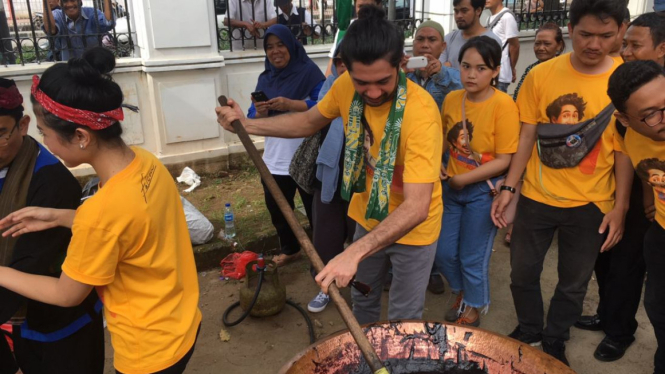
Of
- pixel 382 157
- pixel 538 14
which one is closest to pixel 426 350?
pixel 382 157

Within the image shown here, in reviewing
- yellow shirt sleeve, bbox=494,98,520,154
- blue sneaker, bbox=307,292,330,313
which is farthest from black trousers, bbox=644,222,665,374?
blue sneaker, bbox=307,292,330,313

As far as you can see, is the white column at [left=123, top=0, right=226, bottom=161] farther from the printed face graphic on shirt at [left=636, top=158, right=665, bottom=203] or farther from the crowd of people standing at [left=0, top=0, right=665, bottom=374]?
the printed face graphic on shirt at [left=636, top=158, right=665, bottom=203]

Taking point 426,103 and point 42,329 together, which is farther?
point 426,103

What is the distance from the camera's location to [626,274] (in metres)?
3.13

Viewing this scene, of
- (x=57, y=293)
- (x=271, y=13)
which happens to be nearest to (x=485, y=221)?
(x=57, y=293)

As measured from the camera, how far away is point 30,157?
1990 mm

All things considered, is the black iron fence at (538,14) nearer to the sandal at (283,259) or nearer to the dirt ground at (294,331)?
the dirt ground at (294,331)

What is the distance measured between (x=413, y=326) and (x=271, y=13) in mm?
5099

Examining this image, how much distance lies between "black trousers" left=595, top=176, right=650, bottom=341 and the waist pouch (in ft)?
1.68

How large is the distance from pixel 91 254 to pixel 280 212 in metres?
2.45

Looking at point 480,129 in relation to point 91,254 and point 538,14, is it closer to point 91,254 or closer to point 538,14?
point 91,254

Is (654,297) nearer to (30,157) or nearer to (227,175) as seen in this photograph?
(30,157)

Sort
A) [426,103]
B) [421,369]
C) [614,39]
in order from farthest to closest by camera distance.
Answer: [614,39] < [426,103] < [421,369]

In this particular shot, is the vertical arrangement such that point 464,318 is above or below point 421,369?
below
